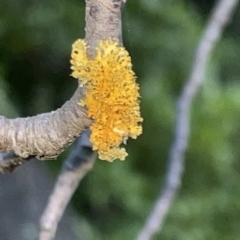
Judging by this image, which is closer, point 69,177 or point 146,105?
point 69,177

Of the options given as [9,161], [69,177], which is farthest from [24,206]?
[9,161]

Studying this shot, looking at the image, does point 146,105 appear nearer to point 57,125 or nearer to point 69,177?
point 69,177

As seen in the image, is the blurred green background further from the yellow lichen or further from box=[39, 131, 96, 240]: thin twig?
the yellow lichen

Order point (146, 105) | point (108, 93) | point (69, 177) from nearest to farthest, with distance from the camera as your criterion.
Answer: point (108, 93) → point (69, 177) → point (146, 105)

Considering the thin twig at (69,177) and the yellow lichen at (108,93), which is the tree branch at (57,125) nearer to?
the yellow lichen at (108,93)

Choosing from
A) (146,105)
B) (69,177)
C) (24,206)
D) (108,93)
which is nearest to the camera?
(108,93)

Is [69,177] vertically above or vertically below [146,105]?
below
